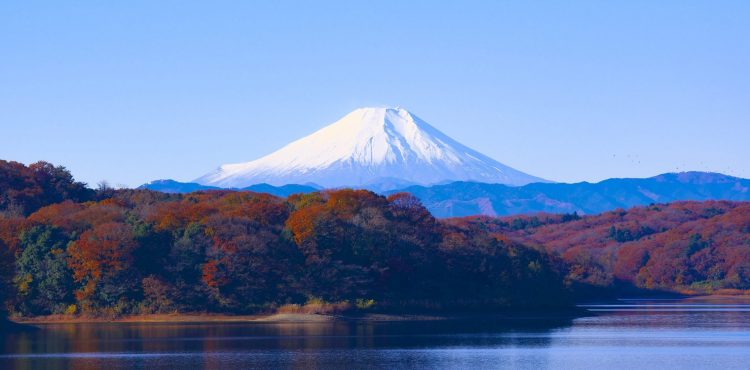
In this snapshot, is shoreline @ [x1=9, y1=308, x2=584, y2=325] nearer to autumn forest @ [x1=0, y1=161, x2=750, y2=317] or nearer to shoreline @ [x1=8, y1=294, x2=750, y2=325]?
shoreline @ [x1=8, y1=294, x2=750, y2=325]

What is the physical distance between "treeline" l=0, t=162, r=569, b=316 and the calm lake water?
418cm

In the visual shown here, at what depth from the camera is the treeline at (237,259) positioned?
8469 cm

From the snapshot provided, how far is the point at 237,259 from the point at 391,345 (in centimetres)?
2239

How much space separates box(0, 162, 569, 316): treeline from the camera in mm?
84688

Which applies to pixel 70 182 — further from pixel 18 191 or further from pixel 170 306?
pixel 170 306

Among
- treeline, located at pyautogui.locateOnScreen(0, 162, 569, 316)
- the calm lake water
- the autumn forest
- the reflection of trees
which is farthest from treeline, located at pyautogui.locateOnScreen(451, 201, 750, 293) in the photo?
the reflection of trees

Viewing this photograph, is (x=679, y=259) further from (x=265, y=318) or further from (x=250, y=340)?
(x=250, y=340)

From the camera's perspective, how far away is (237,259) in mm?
86375

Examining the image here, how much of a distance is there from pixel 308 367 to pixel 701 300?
312ft

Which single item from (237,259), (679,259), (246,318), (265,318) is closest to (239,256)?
(237,259)

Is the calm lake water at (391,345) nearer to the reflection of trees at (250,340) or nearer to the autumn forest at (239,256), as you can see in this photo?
the reflection of trees at (250,340)

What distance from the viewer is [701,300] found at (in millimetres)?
141125

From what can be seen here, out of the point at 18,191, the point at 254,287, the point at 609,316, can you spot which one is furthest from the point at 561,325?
the point at 18,191

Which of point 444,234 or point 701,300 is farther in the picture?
point 701,300
